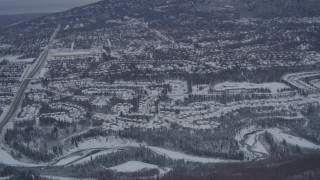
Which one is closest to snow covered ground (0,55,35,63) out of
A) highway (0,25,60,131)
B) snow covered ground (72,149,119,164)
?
highway (0,25,60,131)

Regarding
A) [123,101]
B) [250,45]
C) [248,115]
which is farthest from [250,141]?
[250,45]

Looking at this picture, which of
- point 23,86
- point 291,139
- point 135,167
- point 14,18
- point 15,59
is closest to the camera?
point 135,167

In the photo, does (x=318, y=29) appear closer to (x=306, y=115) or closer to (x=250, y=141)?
(x=306, y=115)

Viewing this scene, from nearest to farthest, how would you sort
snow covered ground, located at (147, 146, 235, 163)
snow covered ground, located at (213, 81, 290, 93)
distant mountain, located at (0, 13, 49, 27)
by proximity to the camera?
snow covered ground, located at (147, 146, 235, 163) < snow covered ground, located at (213, 81, 290, 93) < distant mountain, located at (0, 13, 49, 27)

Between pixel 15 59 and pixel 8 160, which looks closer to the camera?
pixel 8 160

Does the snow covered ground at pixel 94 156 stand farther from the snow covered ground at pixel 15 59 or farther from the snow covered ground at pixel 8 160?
the snow covered ground at pixel 15 59

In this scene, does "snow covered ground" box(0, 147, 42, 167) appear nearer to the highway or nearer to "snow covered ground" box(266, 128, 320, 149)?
the highway

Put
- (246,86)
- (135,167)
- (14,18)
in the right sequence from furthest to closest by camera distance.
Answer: (14,18) < (246,86) < (135,167)

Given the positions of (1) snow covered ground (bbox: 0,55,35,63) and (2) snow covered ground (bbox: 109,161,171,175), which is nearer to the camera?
(2) snow covered ground (bbox: 109,161,171,175)

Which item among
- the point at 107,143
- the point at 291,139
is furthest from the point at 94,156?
the point at 291,139

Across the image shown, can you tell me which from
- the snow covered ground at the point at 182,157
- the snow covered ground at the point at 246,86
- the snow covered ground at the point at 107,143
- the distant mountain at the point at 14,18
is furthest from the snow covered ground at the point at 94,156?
the distant mountain at the point at 14,18

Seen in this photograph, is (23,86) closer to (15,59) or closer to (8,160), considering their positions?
(15,59)
